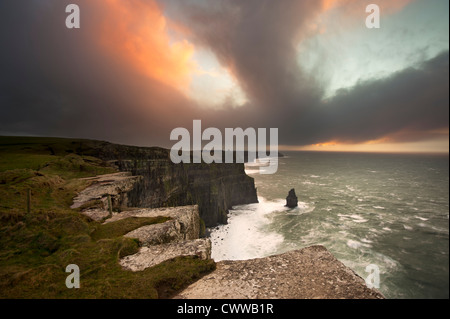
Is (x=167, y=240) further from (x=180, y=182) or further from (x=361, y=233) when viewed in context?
(x=361, y=233)

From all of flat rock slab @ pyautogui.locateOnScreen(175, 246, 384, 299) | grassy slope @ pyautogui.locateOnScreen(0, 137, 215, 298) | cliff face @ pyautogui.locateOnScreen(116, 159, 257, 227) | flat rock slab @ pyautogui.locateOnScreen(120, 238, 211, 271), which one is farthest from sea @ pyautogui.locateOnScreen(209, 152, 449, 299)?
grassy slope @ pyautogui.locateOnScreen(0, 137, 215, 298)

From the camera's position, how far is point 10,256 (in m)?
5.66

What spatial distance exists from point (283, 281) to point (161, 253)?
Answer: 4.29m

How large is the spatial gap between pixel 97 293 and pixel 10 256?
4.47 metres

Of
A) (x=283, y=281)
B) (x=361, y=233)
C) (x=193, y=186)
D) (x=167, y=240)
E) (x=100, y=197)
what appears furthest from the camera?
(x=193, y=186)

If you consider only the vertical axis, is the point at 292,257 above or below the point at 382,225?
above

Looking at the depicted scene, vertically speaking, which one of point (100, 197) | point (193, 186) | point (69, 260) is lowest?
point (193, 186)

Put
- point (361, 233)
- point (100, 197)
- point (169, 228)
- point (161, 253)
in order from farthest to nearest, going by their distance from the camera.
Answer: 1. point (361, 233)
2. point (100, 197)
3. point (169, 228)
4. point (161, 253)

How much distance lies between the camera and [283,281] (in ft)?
15.6

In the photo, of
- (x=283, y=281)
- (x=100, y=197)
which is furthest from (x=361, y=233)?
(x=100, y=197)

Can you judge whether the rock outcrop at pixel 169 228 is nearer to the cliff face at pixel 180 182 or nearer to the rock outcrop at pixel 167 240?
the rock outcrop at pixel 167 240

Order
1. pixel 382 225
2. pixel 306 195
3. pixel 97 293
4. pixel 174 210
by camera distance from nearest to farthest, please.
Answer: pixel 97 293 < pixel 174 210 < pixel 382 225 < pixel 306 195
